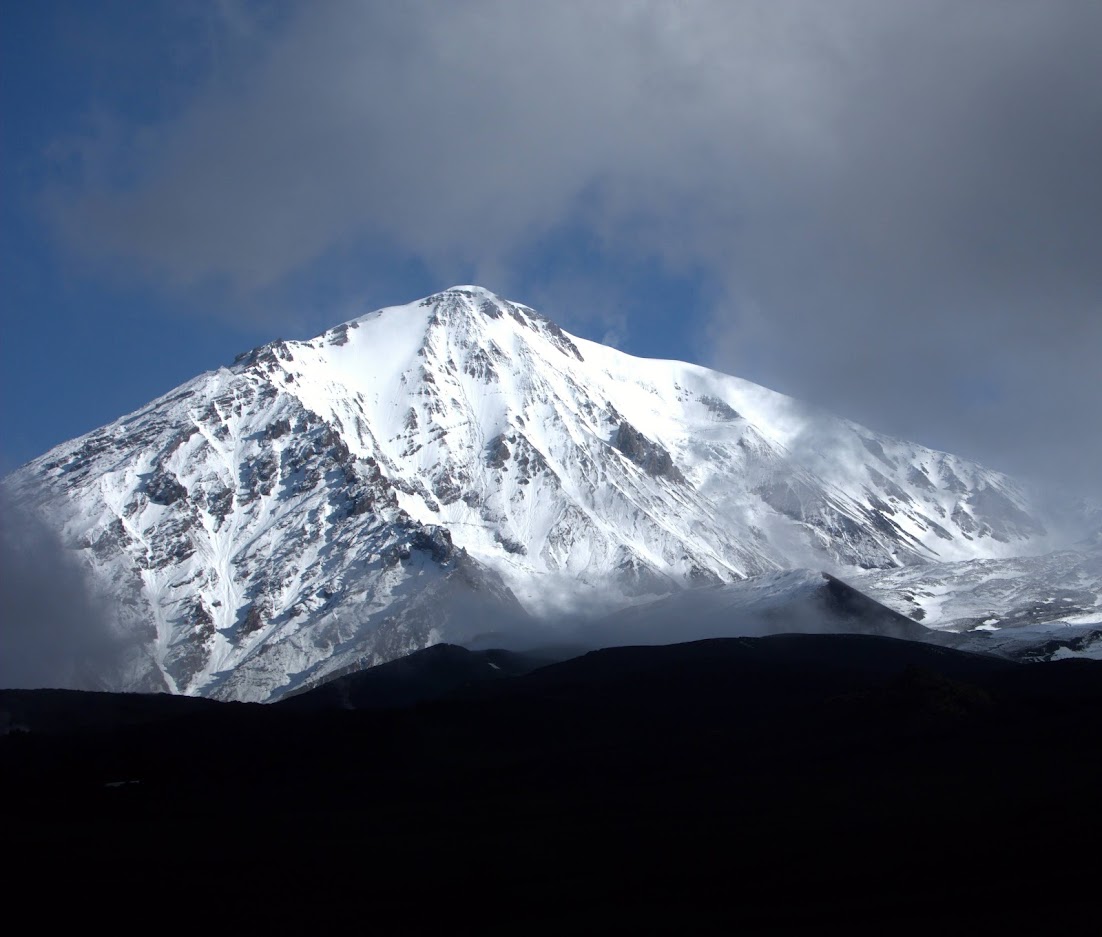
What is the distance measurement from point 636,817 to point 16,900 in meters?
36.6

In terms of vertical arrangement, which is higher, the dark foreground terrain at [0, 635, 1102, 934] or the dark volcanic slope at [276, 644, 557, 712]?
the dark volcanic slope at [276, 644, 557, 712]

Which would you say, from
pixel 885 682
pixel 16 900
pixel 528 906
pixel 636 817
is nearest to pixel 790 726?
pixel 885 682

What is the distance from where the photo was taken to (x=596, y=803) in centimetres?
8844

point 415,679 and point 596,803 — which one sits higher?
point 415,679

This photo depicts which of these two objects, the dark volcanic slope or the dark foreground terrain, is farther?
the dark volcanic slope

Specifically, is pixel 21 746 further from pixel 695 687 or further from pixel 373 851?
pixel 695 687

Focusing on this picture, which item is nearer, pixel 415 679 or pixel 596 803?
pixel 596 803

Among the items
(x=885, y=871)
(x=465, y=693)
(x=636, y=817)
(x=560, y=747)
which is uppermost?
(x=465, y=693)

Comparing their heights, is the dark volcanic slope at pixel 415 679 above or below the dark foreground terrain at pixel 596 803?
above

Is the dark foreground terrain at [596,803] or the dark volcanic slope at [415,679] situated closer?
the dark foreground terrain at [596,803]

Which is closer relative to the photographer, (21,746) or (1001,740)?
(1001,740)

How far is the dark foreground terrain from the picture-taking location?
64.4 m

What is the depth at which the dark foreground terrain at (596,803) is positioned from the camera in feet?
211

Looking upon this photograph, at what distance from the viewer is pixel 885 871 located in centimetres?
6725
